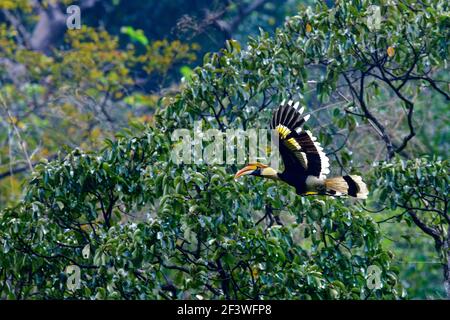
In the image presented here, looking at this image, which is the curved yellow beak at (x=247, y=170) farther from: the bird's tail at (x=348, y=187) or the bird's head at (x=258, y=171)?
→ the bird's tail at (x=348, y=187)

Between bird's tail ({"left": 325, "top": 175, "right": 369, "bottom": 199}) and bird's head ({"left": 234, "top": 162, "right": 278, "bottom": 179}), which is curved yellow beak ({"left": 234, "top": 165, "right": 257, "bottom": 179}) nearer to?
bird's head ({"left": 234, "top": 162, "right": 278, "bottom": 179})

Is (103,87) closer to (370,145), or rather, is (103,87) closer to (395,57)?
(370,145)

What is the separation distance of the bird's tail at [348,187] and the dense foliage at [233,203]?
154 mm

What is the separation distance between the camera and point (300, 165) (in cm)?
520

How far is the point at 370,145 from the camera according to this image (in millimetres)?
8188

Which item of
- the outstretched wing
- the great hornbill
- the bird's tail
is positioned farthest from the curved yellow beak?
the bird's tail

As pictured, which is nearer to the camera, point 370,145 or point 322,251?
point 322,251

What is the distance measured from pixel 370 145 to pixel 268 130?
2.79 m

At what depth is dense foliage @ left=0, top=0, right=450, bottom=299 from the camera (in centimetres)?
515

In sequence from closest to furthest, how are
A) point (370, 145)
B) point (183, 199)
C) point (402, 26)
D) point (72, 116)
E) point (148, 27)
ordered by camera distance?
point (183, 199) < point (402, 26) < point (370, 145) < point (72, 116) < point (148, 27)

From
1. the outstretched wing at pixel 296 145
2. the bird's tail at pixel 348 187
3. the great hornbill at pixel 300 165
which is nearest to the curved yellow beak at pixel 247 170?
the great hornbill at pixel 300 165

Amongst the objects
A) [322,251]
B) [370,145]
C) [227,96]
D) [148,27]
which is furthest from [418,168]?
[148,27]

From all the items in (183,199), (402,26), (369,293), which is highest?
(402,26)

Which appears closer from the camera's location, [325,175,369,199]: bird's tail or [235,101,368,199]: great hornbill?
[235,101,368,199]: great hornbill
